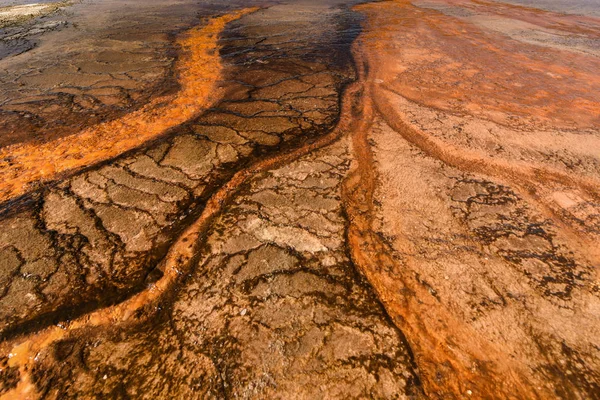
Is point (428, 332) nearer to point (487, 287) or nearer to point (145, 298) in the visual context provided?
point (487, 287)

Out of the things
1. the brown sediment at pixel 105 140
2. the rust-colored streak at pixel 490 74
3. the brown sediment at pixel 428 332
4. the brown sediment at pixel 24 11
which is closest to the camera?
the brown sediment at pixel 428 332

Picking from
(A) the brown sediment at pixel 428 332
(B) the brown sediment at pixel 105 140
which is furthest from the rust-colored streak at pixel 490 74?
(B) the brown sediment at pixel 105 140

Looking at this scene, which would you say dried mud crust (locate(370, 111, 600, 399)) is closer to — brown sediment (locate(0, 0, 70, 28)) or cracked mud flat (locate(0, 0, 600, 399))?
cracked mud flat (locate(0, 0, 600, 399))

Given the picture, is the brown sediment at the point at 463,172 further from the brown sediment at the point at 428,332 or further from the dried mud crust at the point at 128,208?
the dried mud crust at the point at 128,208

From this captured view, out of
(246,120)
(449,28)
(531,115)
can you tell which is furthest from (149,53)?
(449,28)

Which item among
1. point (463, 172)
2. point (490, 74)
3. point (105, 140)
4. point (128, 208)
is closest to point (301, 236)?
point (128, 208)

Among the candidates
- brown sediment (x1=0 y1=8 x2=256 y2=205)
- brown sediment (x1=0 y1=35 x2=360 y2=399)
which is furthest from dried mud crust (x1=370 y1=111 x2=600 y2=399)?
brown sediment (x1=0 y1=8 x2=256 y2=205)

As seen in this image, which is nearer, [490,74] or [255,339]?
[255,339]
